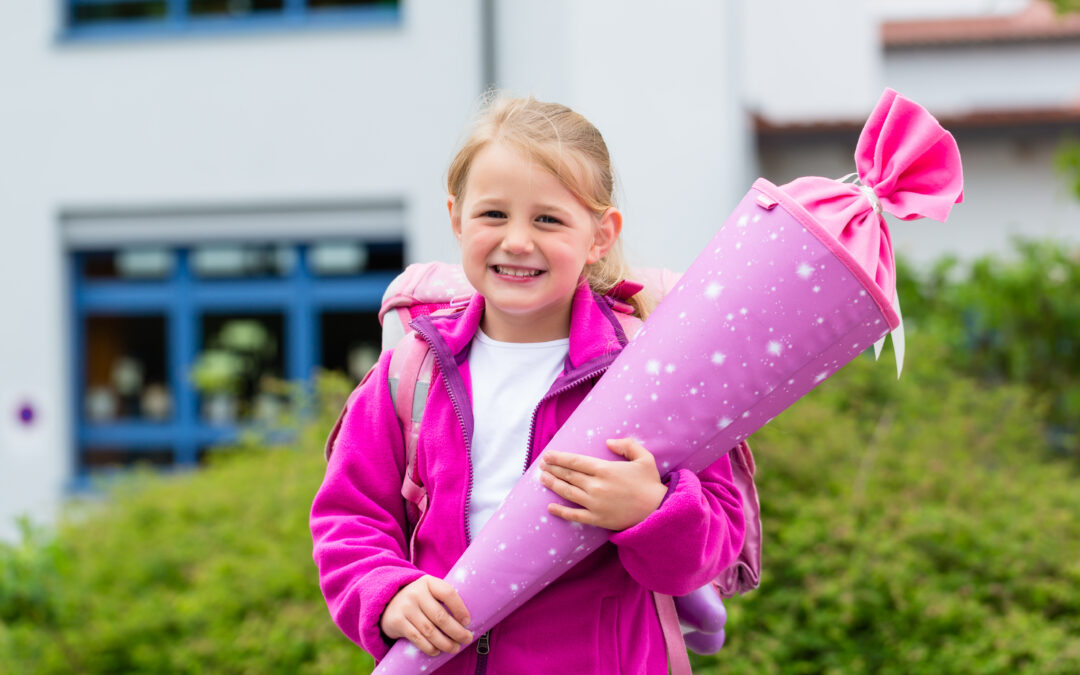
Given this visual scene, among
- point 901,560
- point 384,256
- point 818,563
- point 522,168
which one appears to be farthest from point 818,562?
point 384,256

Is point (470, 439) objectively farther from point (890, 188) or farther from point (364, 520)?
point (890, 188)

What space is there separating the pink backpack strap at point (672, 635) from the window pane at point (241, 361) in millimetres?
6494

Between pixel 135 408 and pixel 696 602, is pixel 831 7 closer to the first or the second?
pixel 135 408

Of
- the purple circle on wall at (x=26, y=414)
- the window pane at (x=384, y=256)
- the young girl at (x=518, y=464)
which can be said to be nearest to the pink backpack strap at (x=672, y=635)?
the young girl at (x=518, y=464)

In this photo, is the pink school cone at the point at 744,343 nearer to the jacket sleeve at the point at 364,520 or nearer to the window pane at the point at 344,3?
the jacket sleeve at the point at 364,520

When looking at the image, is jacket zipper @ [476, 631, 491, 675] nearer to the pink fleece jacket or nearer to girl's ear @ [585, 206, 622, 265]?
the pink fleece jacket

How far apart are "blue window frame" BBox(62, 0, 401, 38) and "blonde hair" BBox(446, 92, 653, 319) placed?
5888mm

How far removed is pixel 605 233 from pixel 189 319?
6805mm

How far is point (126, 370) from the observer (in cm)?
793

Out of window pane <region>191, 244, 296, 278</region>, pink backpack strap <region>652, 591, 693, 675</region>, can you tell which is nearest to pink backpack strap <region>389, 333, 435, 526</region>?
pink backpack strap <region>652, 591, 693, 675</region>

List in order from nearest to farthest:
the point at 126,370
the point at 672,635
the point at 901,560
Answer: the point at 672,635 → the point at 901,560 → the point at 126,370

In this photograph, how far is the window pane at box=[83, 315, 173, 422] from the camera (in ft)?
25.7

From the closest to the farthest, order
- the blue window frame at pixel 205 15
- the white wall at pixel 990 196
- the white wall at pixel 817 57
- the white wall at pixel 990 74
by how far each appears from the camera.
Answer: the blue window frame at pixel 205 15
the white wall at pixel 990 196
the white wall at pixel 817 57
the white wall at pixel 990 74

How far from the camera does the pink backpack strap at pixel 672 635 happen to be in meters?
1.55
